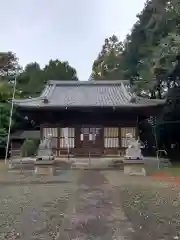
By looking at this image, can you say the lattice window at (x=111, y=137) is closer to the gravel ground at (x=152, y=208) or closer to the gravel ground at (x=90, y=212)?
the gravel ground at (x=152, y=208)

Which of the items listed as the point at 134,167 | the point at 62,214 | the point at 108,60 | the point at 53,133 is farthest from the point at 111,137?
the point at 108,60

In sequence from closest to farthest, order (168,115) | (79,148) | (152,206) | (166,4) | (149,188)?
(152,206), (149,188), (166,4), (79,148), (168,115)

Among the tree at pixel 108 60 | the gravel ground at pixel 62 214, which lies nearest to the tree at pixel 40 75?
the tree at pixel 108 60

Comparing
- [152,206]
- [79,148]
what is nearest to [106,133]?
[79,148]

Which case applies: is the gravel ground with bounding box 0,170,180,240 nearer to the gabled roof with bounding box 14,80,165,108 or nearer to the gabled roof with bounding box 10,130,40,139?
the gabled roof with bounding box 14,80,165,108

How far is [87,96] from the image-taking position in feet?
90.1

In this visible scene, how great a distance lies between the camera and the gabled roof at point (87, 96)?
24344 millimetres

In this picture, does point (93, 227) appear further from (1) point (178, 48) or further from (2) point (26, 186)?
(1) point (178, 48)

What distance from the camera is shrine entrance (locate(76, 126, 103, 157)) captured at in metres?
25.5

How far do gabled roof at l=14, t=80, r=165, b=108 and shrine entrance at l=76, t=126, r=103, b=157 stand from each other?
6.49ft

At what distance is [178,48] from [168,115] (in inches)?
480

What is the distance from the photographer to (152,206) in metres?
9.07

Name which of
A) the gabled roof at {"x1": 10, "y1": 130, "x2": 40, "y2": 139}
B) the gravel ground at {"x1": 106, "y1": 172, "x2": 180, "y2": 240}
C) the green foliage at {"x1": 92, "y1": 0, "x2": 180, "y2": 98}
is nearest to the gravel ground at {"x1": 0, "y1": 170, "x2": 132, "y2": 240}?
the gravel ground at {"x1": 106, "y1": 172, "x2": 180, "y2": 240}

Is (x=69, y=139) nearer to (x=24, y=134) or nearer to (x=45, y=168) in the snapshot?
(x=45, y=168)
